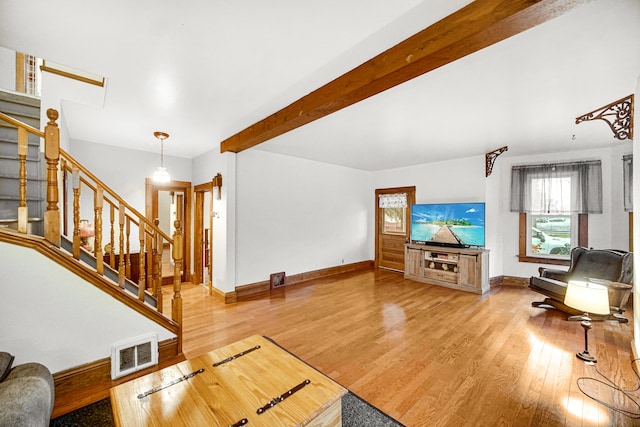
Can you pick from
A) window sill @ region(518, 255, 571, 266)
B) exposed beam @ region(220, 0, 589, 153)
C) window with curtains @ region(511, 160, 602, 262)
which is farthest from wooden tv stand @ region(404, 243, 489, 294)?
exposed beam @ region(220, 0, 589, 153)

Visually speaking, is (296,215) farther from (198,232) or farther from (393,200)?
(393,200)

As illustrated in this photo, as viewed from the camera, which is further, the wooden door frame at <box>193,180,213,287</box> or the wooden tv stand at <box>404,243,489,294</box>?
the wooden door frame at <box>193,180,213,287</box>

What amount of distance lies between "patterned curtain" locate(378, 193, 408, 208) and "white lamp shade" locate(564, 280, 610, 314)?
3707 millimetres

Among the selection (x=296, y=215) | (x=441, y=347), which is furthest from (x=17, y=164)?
(x=441, y=347)

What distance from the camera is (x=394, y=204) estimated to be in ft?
20.5

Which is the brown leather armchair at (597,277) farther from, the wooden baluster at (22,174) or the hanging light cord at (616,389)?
the wooden baluster at (22,174)

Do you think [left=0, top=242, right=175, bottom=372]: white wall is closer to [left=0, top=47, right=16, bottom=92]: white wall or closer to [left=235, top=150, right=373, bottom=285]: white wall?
[left=0, top=47, right=16, bottom=92]: white wall

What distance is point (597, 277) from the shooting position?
360cm

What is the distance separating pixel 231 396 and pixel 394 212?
5.60 metres

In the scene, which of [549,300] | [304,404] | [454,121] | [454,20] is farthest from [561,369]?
[454,20]

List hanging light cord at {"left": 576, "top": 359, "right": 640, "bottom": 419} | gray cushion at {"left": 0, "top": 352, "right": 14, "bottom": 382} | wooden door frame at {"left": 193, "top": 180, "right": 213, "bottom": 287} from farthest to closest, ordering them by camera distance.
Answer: wooden door frame at {"left": 193, "top": 180, "right": 213, "bottom": 287}
hanging light cord at {"left": 576, "top": 359, "right": 640, "bottom": 419}
gray cushion at {"left": 0, "top": 352, "right": 14, "bottom": 382}

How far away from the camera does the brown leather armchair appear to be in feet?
10.3

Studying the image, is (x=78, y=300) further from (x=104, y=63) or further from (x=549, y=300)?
(x=549, y=300)

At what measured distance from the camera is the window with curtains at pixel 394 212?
610cm
